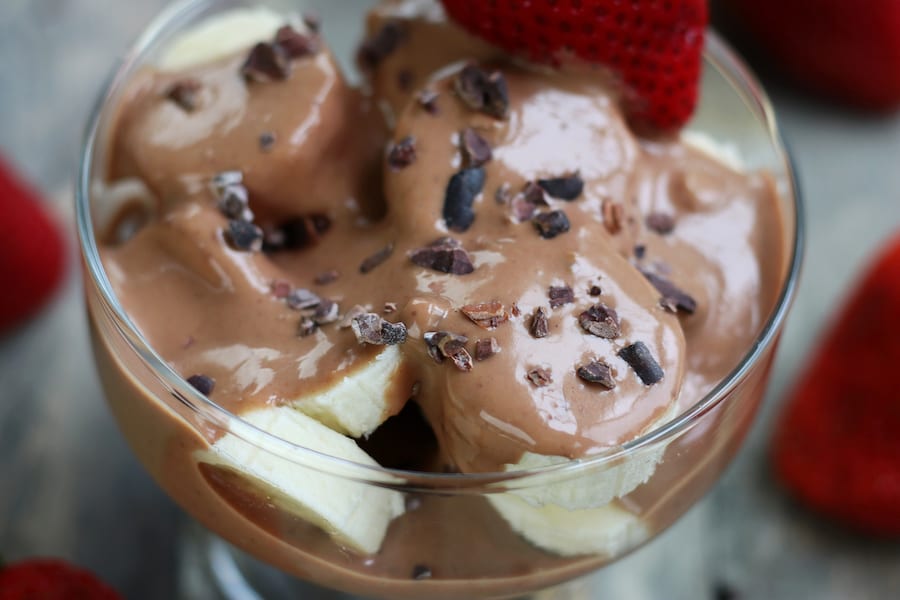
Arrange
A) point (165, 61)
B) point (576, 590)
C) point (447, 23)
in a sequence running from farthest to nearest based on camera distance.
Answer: point (576, 590) → point (165, 61) → point (447, 23)

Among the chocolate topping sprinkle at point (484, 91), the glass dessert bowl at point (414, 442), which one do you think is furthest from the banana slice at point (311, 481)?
the chocolate topping sprinkle at point (484, 91)

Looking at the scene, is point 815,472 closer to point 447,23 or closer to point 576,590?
point 576,590

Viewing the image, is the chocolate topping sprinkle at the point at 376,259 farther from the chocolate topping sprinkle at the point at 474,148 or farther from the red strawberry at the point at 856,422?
the red strawberry at the point at 856,422

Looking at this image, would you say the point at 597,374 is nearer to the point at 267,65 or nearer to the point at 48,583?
the point at 267,65

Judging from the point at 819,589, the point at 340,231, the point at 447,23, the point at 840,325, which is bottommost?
the point at 819,589

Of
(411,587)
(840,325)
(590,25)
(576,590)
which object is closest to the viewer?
(411,587)

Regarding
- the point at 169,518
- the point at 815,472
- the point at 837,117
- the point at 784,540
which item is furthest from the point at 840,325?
the point at 169,518
